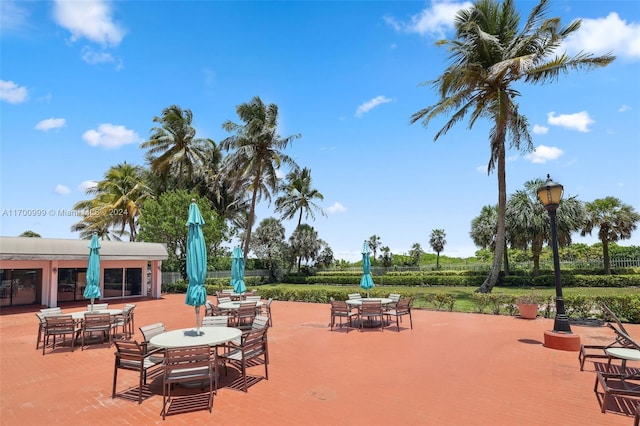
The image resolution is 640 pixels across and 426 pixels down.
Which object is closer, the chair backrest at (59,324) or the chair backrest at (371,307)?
the chair backrest at (59,324)

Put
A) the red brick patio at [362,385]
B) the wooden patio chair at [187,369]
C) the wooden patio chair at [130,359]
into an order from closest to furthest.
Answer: the red brick patio at [362,385] < the wooden patio chair at [187,369] < the wooden patio chair at [130,359]

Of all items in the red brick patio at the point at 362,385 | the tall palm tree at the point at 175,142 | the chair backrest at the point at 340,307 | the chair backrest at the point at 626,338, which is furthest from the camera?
the tall palm tree at the point at 175,142

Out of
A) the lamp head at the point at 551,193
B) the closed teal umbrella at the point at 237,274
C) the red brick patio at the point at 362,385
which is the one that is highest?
the lamp head at the point at 551,193

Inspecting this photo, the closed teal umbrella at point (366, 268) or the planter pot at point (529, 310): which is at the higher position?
the closed teal umbrella at point (366, 268)

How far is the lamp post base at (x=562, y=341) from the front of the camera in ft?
27.5

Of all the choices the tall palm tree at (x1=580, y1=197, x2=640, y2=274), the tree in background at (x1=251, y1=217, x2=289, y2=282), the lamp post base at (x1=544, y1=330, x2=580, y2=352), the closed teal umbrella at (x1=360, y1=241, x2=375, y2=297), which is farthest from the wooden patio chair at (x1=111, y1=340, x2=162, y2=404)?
the tall palm tree at (x1=580, y1=197, x2=640, y2=274)

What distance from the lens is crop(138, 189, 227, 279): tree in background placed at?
28.8 metres

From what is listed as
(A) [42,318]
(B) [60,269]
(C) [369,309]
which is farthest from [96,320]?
(B) [60,269]

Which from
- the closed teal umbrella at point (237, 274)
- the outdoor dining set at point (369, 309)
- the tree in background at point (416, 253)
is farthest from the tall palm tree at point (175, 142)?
the tree in background at point (416, 253)

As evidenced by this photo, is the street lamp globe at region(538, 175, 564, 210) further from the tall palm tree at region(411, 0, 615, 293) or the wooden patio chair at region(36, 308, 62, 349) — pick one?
the wooden patio chair at region(36, 308, 62, 349)

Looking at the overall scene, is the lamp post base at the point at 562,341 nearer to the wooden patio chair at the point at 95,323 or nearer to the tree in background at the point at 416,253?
the wooden patio chair at the point at 95,323

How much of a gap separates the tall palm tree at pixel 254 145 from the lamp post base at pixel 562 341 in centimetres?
2229

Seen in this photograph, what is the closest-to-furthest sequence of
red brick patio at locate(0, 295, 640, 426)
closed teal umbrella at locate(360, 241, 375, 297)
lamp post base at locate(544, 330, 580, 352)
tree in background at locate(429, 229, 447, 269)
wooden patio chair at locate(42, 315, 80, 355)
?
red brick patio at locate(0, 295, 640, 426) → lamp post base at locate(544, 330, 580, 352) → wooden patio chair at locate(42, 315, 80, 355) → closed teal umbrella at locate(360, 241, 375, 297) → tree in background at locate(429, 229, 447, 269)

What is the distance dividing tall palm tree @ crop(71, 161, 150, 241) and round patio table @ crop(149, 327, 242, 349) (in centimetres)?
3169
